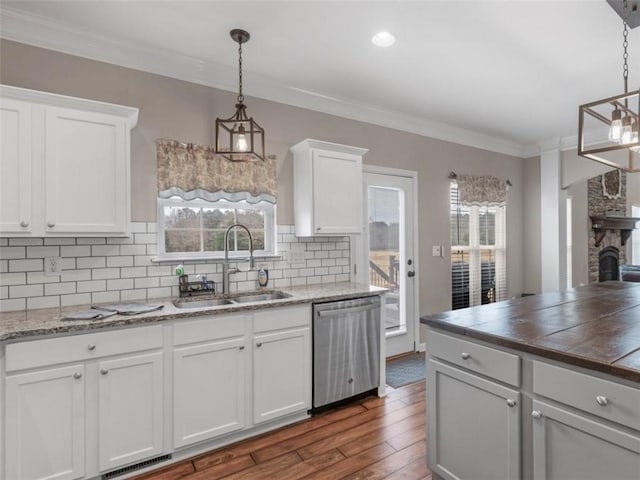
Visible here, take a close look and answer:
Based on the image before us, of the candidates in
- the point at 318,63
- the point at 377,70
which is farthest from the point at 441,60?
the point at 318,63

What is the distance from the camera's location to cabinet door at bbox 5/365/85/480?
1814mm

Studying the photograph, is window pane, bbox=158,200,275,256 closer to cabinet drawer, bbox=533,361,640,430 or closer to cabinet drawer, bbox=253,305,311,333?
cabinet drawer, bbox=253,305,311,333

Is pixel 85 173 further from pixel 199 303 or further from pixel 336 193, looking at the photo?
pixel 336 193

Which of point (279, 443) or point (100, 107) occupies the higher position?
point (100, 107)

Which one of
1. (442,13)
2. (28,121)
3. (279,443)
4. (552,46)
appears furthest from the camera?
(552,46)

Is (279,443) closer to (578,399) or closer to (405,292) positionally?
(578,399)

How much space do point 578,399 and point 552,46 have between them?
2508 mm

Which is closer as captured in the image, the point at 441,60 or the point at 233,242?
the point at 441,60

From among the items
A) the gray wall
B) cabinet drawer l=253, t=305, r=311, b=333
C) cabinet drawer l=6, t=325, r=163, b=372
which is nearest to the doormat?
cabinet drawer l=253, t=305, r=311, b=333

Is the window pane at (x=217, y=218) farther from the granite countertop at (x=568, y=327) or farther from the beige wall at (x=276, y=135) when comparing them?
the granite countertop at (x=568, y=327)

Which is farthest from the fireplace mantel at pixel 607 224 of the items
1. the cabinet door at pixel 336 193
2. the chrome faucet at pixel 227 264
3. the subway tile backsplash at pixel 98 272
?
the chrome faucet at pixel 227 264

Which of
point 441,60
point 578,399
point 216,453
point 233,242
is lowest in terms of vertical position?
point 216,453

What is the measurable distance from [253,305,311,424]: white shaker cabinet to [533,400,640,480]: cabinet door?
1577 millimetres

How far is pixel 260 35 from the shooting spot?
99.0 inches
